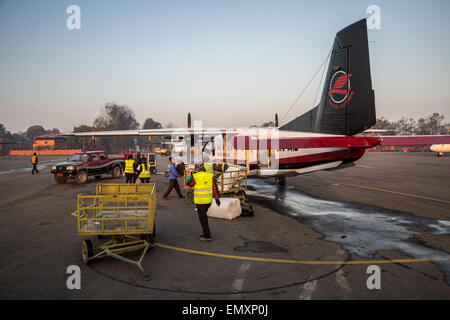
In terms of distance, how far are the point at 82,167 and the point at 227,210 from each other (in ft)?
43.9

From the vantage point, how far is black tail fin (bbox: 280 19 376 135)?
11375mm

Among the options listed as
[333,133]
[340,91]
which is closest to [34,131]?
[333,133]

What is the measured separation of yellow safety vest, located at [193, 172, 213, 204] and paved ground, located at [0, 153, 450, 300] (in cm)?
118

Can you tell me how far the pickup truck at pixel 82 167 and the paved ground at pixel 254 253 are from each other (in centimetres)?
567

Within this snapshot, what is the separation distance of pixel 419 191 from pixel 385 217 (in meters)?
7.86

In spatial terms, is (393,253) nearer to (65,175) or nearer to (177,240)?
(177,240)

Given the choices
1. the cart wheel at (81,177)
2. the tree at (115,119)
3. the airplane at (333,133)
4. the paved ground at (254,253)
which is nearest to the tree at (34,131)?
the tree at (115,119)

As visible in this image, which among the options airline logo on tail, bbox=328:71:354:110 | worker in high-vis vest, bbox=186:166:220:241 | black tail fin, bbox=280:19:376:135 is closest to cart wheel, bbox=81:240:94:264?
worker in high-vis vest, bbox=186:166:220:241

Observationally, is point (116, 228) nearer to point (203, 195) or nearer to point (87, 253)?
point (87, 253)

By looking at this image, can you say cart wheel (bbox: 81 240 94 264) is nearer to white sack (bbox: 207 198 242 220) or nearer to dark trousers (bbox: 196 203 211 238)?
dark trousers (bbox: 196 203 211 238)

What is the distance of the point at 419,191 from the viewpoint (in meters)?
16.1
